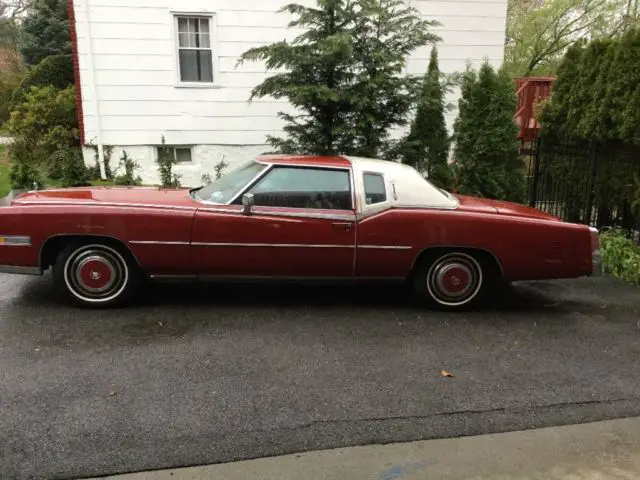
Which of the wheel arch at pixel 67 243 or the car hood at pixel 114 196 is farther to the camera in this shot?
the car hood at pixel 114 196

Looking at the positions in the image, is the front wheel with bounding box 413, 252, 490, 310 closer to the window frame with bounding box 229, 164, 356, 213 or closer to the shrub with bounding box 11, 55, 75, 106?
the window frame with bounding box 229, 164, 356, 213

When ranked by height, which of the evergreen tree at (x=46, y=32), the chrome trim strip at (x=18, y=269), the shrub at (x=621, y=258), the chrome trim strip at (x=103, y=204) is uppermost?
the evergreen tree at (x=46, y=32)

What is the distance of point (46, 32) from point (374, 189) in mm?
22121

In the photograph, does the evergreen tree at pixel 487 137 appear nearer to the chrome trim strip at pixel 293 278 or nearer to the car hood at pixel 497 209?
the car hood at pixel 497 209

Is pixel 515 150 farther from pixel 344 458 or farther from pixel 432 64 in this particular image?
pixel 344 458

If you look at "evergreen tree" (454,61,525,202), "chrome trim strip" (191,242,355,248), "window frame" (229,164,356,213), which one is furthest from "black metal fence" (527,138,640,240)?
"chrome trim strip" (191,242,355,248)

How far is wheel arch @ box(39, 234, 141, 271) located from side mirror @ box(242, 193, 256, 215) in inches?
38.0

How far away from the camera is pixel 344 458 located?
2.80m

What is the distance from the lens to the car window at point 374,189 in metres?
4.76

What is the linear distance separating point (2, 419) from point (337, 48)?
5484 millimetres

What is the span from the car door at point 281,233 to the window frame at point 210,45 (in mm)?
7045

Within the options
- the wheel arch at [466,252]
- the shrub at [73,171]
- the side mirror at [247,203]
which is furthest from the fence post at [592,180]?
the shrub at [73,171]

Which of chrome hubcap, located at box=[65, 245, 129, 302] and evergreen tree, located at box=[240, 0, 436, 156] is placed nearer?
chrome hubcap, located at box=[65, 245, 129, 302]

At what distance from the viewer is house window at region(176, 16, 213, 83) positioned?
10.9 metres
